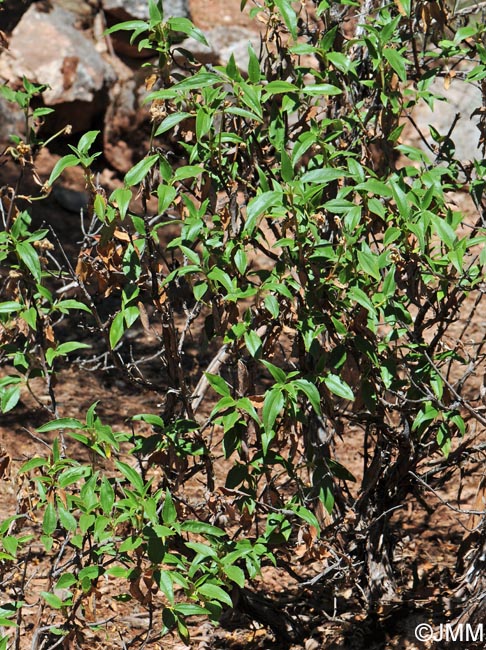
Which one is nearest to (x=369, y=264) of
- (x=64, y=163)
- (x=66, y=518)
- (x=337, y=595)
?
(x=64, y=163)

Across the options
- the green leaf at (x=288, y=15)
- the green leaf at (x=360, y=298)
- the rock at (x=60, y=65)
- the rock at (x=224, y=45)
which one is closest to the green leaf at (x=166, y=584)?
the green leaf at (x=360, y=298)

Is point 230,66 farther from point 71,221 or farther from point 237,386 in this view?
point 71,221

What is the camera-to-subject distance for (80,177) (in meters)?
8.65

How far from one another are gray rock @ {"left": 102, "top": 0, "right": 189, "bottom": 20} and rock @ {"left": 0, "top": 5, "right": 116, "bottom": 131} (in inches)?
15.3

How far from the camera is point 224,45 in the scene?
883cm

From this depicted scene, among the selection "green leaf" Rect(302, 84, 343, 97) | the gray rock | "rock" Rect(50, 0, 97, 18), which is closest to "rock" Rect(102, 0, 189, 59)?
the gray rock

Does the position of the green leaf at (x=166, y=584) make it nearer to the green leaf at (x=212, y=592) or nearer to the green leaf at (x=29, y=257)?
the green leaf at (x=212, y=592)

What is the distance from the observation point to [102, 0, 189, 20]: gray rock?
341 inches

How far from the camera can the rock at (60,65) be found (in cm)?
838

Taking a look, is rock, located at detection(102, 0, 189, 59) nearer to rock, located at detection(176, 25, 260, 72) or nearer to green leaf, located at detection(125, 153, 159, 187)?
rock, located at detection(176, 25, 260, 72)

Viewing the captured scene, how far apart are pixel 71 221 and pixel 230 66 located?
5.42 meters

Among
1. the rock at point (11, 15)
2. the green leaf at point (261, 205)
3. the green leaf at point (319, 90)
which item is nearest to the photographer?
the green leaf at point (261, 205)

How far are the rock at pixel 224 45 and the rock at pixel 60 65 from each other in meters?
0.85

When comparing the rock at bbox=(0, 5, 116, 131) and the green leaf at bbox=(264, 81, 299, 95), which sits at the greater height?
the green leaf at bbox=(264, 81, 299, 95)
